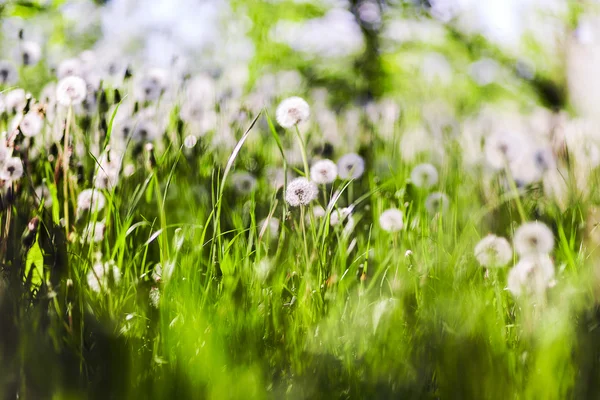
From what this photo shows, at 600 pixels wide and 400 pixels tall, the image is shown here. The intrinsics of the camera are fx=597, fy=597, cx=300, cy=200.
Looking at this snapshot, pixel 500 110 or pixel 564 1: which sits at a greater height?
pixel 564 1

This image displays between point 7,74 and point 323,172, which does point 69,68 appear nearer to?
point 7,74

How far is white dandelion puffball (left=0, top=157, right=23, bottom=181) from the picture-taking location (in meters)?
1.43

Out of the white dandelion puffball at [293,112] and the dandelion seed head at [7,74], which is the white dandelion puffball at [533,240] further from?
the dandelion seed head at [7,74]

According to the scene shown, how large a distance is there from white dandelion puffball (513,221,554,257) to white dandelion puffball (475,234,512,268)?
0.04 m

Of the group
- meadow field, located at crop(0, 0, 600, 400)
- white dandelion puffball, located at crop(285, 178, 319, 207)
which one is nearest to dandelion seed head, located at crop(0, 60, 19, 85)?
meadow field, located at crop(0, 0, 600, 400)

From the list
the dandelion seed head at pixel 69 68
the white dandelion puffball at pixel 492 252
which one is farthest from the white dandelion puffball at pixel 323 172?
the dandelion seed head at pixel 69 68

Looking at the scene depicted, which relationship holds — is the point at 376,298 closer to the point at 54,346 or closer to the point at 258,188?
the point at 54,346

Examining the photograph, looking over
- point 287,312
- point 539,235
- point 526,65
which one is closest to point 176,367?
point 287,312

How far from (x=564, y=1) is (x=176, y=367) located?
6.53 meters

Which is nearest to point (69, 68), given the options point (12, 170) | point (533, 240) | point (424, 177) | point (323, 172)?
point (12, 170)

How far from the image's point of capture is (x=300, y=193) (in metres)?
1.53

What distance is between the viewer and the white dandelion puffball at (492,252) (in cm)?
146

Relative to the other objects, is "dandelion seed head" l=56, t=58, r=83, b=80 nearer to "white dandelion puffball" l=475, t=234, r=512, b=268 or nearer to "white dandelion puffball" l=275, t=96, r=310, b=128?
"white dandelion puffball" l=275, t=96, r=310, b=128

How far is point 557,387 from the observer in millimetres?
996
